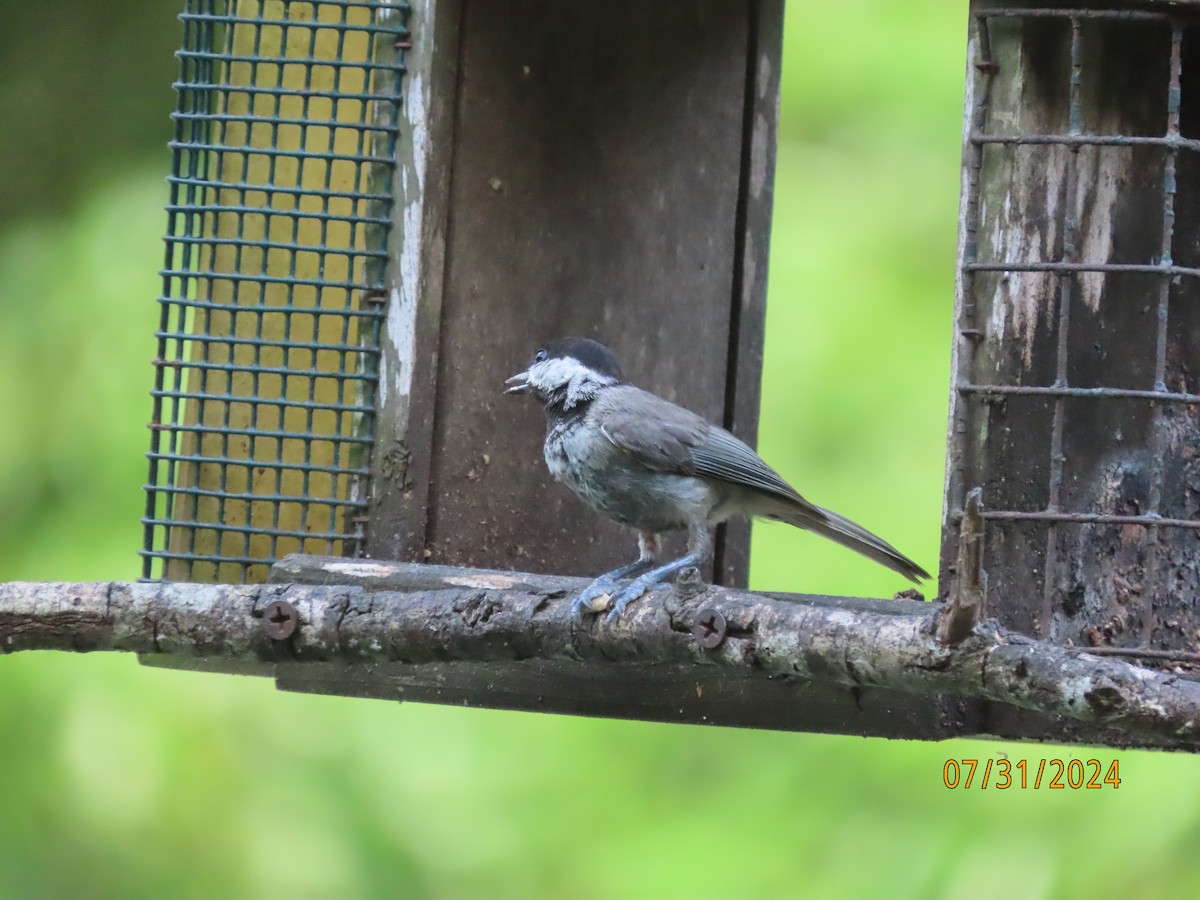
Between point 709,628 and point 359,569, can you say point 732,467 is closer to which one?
point 359,569

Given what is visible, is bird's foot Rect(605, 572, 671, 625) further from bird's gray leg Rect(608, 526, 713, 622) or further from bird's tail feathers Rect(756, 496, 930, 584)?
bird's tail feathers Rect(756, 496, 930, 584)

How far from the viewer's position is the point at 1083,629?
4023mm

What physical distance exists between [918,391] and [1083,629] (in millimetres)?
2093

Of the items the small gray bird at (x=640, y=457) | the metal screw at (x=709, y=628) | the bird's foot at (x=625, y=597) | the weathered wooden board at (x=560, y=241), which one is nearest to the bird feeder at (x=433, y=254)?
the weathered wooden board at (x=560, y=241)

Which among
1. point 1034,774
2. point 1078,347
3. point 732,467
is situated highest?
point 1078,347

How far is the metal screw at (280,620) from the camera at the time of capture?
12.3 ft

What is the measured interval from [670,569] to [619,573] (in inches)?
5.8

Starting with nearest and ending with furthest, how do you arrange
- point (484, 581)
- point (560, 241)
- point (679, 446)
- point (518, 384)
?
point (484, 581) → point (679, 446) → point (518, 384) → point (560, 241)

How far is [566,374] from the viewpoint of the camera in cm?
465

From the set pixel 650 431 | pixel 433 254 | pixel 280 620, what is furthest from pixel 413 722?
pixel 280 620

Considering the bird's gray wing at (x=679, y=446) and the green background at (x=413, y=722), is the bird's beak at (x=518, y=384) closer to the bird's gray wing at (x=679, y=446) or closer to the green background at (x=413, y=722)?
the bird's gray wing at (x=679, y=446)

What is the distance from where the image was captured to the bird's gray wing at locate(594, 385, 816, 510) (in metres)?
4.63

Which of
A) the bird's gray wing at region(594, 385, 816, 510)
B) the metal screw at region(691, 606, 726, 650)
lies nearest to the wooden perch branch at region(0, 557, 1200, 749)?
→ the metal screw at region(691, 606, 726, 650)

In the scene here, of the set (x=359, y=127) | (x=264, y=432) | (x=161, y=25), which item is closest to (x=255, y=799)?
(x=264, y=432)
